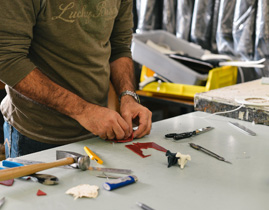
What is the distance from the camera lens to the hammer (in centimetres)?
79

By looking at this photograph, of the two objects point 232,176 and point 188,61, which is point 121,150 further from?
point 188,61

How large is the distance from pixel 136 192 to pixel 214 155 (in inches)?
11.7

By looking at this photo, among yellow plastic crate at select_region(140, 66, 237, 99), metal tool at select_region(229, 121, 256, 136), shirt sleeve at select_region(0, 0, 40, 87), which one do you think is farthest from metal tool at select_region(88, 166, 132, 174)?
yellow plastic crate at select_region(140, 66, 237, 99)

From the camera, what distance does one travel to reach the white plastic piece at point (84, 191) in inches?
30.4

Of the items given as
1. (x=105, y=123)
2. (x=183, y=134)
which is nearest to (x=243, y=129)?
(x=183, y=134)

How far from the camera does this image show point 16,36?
1.08 metres

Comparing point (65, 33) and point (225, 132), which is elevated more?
point (65, 33)

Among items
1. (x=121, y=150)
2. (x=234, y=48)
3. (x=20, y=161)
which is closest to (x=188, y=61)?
(x=234, y=48)

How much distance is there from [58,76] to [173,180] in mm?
587

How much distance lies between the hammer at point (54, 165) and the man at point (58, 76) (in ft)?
0.59

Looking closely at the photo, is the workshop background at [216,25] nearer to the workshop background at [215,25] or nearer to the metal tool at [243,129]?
the workshop background at [215,25]

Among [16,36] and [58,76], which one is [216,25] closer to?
[58,76]

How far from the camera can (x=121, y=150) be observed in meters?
1.05

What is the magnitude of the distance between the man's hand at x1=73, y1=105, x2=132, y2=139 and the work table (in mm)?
31
